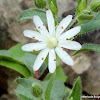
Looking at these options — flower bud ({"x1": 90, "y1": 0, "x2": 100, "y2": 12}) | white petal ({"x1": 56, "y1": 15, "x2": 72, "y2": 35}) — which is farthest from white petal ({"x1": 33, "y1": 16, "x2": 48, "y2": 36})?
flower bud ({"x1": 90, "y1": 0, "x2": 100, "y2": 12})

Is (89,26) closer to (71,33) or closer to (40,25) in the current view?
(71,33)

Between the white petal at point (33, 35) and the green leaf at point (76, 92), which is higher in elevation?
the white petal at point (33, 35)

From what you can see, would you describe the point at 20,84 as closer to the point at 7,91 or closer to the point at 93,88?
the point at 7,91

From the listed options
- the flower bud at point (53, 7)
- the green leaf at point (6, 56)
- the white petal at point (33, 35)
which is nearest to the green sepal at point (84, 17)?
the flower bud at point (53, 7)

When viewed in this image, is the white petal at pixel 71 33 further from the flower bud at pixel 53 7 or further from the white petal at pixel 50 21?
the flower bud at pixel 53 7

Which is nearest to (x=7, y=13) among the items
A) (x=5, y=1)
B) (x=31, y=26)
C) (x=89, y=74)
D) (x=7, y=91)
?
(x=5, y=1)
